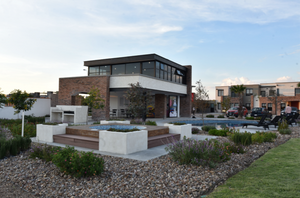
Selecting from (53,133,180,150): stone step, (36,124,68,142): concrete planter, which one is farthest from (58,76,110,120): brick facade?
(53,133,180,150): stone step

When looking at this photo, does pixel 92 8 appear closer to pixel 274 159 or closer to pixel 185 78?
pixel 274 159

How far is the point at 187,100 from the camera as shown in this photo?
2780 cm

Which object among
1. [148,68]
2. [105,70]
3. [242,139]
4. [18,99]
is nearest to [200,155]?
[242,139]

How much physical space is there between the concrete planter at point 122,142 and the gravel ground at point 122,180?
3.07ft

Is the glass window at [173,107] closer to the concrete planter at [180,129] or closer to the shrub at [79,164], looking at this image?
the concrete planter at [180,129]

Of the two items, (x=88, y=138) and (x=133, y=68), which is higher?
(x=133, y=68)

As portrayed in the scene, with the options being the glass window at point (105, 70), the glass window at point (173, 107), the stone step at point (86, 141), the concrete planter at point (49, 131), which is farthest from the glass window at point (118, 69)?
the stone step at point (86, 141)

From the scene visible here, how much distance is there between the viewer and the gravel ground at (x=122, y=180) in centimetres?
383

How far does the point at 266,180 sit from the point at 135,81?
14.5 m

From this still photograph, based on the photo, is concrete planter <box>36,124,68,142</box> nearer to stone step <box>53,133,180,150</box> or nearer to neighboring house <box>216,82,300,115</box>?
stone step <box>53,133,180,150</box>

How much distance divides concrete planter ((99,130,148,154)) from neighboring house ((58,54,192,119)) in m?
10.1

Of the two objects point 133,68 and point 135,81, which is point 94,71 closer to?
point 133,68

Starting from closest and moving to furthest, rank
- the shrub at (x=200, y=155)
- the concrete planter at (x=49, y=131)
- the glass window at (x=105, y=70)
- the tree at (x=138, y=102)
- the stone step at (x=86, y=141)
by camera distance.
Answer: the shrub at (x=200, y=155) → the stone step at (x=86, y=141) → the concrete planter at (x=49, y=131) → the tree at (x=138, y=102) → the glass window at (x=105, y=70)

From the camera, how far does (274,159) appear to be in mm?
6016
